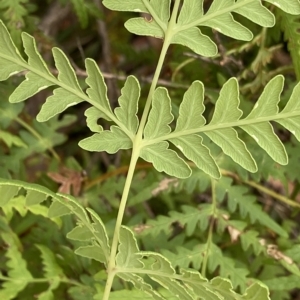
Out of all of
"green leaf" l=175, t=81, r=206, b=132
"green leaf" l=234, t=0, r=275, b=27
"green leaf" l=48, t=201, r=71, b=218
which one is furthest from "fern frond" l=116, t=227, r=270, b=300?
"green leaf" l=234, t=0, r=275, b=27

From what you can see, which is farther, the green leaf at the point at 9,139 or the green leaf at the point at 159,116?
the green leaf at the point at 9,139

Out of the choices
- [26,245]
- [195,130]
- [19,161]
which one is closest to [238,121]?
[195,130]

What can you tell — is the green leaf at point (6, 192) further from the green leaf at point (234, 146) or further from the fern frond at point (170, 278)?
Answer: the green leaf at point (234, 146)

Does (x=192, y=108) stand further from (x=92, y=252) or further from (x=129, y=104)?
(x=92, y=252)

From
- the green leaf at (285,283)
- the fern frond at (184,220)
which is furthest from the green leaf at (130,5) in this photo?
the green leaf at (285,283)

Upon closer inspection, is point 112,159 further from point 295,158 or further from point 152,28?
point 152,28

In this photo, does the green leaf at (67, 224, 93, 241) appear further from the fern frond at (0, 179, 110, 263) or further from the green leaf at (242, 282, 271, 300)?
the green leaf at (242, 282, 271, 300)
